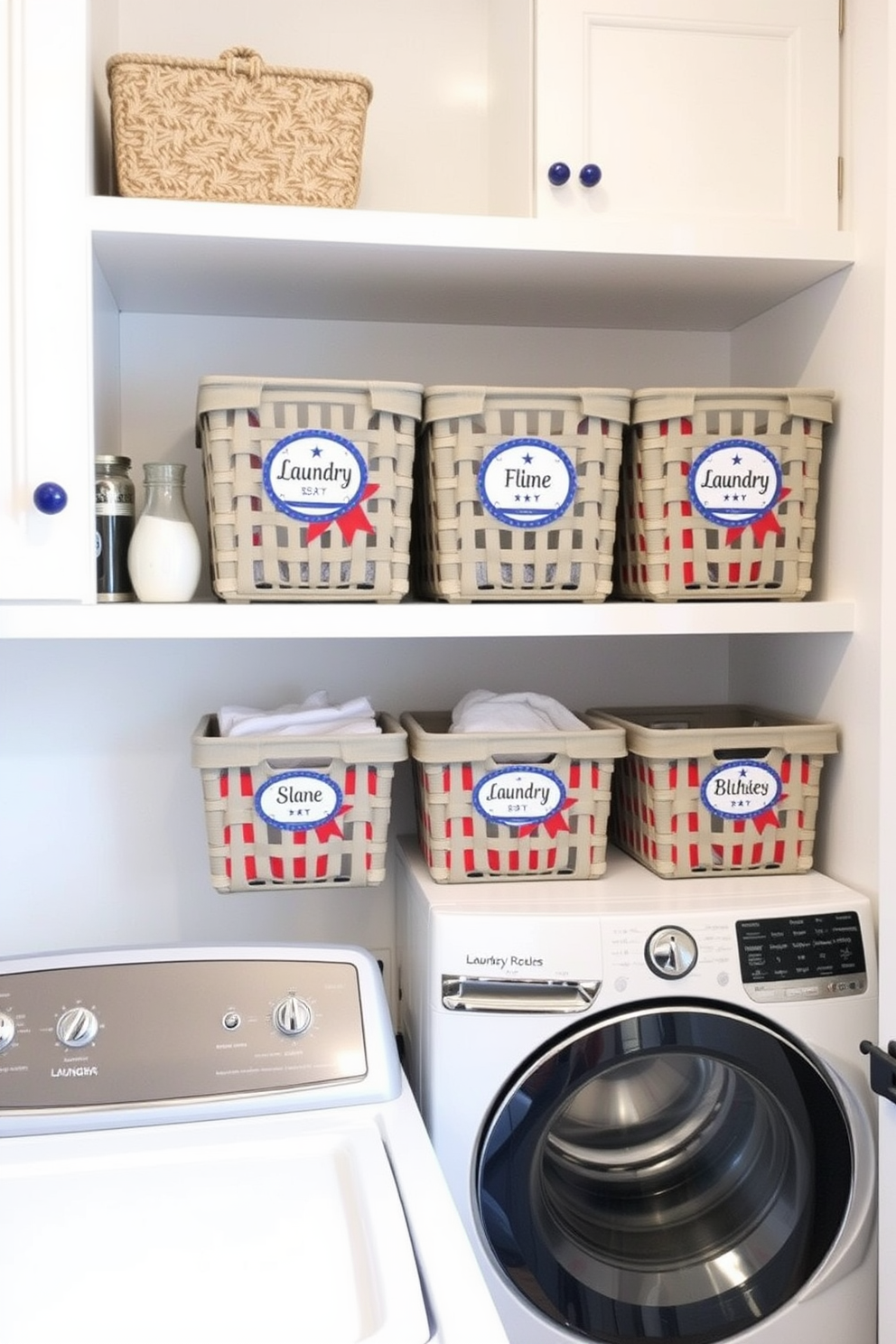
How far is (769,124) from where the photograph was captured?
1.58 metres

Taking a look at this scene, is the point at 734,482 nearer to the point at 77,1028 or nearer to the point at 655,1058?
the point at 655,1058

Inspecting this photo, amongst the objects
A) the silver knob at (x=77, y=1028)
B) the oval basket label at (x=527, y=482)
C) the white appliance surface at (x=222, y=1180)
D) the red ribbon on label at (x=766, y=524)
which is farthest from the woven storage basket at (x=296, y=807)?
the red ribbon on label at (x=766, y=524)

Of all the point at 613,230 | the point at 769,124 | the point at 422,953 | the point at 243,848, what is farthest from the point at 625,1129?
the point at 769,124

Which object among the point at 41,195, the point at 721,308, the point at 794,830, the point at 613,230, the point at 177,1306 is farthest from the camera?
the point at 721,308

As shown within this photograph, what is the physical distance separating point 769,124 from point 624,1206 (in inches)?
59.9

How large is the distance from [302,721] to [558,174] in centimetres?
81

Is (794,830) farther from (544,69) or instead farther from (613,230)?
(544,69)

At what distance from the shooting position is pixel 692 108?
156 cm

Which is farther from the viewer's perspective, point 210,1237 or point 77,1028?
point 77,1028

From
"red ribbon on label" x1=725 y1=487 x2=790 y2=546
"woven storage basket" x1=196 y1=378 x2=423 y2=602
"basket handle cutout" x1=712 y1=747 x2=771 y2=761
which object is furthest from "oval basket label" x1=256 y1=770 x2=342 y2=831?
"red ribbon on label" x1=725 y1=487 x2=790 y2=546

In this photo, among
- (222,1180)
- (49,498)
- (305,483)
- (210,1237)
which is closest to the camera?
(210,1237)

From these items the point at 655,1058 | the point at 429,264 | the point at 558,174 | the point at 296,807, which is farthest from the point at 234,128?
the point at 655,1058

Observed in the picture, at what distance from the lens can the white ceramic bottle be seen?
1501mm

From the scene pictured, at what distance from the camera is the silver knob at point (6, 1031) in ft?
4.58
